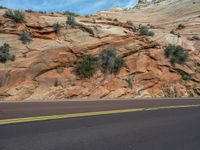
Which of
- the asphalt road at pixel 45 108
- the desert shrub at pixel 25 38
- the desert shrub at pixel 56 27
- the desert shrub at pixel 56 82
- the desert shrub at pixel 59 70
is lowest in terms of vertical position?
the asphalt road at pixel 45 108

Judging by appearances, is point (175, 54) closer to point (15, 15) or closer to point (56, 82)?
point (56, 82)

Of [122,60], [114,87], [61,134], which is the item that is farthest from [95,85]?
[61,134]

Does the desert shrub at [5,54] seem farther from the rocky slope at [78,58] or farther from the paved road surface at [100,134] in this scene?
the paved road surface at [100,134]

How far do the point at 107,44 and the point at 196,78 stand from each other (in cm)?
758

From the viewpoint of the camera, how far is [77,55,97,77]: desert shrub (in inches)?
877

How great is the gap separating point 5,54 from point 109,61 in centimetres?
735

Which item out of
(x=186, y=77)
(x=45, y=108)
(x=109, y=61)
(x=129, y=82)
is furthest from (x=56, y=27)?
(x=45, y=108)

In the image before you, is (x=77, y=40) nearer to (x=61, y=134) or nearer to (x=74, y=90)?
(x=74, y=90)

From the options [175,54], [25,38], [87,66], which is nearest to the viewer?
[87,66]

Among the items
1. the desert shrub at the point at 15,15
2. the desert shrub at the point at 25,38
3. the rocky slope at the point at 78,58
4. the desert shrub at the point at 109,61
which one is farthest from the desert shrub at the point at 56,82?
the desert shrub at the point at 15,15

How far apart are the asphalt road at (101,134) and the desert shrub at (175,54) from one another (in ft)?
54.8

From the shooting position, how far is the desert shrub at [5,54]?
816 inches

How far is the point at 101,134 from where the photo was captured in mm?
7430

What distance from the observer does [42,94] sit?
19.8 m
